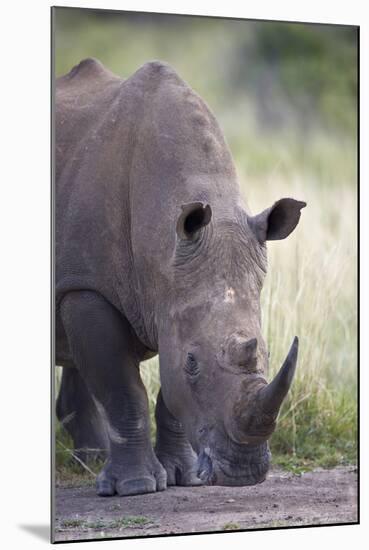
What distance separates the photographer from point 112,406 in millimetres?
7820

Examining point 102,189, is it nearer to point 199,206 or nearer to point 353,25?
point 199,206

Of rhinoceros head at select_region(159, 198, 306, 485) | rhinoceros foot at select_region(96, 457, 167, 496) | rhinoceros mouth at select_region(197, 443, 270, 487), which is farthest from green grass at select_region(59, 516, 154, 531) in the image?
rhinoceros mouth at select_region(197, 443, 270, 487)

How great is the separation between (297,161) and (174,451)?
7.07 feet

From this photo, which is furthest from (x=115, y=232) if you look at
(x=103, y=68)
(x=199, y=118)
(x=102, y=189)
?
(x=103, y=68)

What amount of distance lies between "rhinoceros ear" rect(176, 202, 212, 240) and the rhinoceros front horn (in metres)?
0.90

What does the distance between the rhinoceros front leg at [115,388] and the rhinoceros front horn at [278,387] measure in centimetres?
149

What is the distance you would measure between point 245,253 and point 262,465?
109cm

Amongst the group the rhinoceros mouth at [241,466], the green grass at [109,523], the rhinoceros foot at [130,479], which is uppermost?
the rhinoceros mouth at [241,466]

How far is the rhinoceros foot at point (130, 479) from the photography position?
7.75 metres

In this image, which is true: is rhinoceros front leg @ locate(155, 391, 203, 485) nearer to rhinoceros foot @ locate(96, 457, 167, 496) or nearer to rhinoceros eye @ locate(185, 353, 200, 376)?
rhinoceros foot @ locate(96, 457, 167, 496)

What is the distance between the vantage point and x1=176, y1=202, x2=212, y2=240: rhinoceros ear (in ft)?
22.6

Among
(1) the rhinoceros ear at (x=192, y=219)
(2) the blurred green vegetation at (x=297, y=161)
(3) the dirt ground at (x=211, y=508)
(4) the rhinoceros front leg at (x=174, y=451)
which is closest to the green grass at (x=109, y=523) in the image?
(3) the dirt ground at (x=211, y=508)

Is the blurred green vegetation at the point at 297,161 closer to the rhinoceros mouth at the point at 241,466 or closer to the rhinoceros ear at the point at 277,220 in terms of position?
the rhinoceros ear at the point at 277,220

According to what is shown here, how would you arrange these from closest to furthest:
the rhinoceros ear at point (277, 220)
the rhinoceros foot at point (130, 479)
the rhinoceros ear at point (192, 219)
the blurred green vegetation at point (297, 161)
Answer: the rhinoceros ear at point (192, 219) → the rhinoceros ear at point (277, 220) → the rhinoceros foot at point (130, 479) → the blurred green vegetation at point (297, 161)
